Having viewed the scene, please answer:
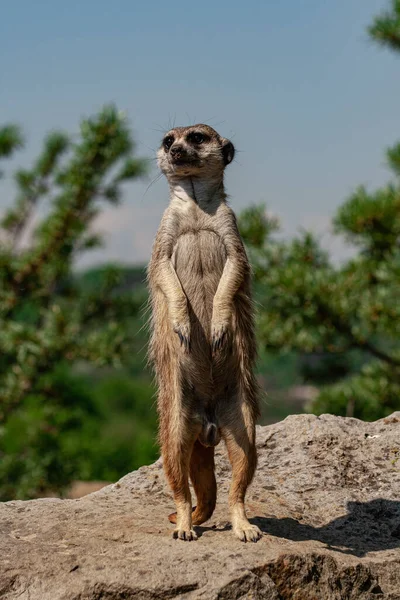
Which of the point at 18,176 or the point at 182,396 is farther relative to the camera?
the point at 18,176

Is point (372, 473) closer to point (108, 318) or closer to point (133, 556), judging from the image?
point (133, 556)

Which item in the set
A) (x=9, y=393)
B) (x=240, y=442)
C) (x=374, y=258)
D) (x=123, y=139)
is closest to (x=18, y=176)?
(x=123, y=139)

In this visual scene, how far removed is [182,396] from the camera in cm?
509

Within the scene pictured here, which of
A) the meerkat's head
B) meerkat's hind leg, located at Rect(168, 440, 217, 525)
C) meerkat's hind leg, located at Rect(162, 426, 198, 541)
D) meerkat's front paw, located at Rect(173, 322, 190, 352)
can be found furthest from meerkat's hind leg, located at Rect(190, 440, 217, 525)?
the meerkat's head

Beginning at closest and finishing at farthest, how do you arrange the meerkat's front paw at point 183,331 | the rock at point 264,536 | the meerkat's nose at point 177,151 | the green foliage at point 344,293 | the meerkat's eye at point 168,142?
the rock at point 264,536 → the meerkat's front paw at point 183,331 → the meerkat's nose at point 177,151 → the meerkat's eye at point 168,142 → the green foliage at point 344,293

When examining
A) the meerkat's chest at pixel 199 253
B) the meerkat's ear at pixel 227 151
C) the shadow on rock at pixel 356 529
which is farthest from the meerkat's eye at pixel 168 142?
the shadow on rock at pixel 356 529

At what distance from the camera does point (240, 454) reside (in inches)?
199

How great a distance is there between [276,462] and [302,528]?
1092mm

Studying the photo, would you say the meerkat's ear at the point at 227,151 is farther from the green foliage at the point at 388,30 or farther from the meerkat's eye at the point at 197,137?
the green foliage at the point at 388,30

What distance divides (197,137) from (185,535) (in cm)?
268

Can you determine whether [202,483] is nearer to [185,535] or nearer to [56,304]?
[185,535]

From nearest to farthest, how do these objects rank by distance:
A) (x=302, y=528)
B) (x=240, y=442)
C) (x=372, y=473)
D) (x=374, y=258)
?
(x=240, y=442) < (x=302, y=528) < (x=372, y=473) < (x=374, y=258)

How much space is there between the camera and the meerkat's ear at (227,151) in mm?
5398

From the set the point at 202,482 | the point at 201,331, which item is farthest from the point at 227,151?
the point at 202,482
